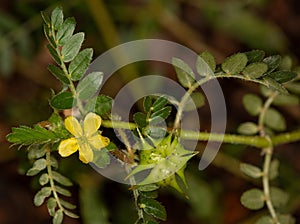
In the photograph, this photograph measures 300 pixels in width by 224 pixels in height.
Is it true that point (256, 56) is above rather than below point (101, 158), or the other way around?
above

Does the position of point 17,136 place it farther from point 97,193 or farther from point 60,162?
point 97,193

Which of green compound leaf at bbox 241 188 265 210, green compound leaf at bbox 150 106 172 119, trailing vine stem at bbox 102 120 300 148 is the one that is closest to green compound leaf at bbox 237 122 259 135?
trailing vine stem at bbox 102 120 300 148

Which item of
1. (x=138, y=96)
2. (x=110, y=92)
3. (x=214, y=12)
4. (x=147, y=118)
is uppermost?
(x=214, y=12)

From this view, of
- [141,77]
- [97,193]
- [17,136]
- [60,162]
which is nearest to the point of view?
[17,136]

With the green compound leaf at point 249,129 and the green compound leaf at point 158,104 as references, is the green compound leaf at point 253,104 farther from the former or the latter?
the green compound leaf at point 158,104

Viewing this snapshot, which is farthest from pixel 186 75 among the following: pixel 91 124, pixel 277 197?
pixel 277 197

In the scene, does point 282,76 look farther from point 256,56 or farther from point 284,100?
point 284,100

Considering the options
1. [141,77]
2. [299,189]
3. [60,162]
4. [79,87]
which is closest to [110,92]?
→ [141,77]
